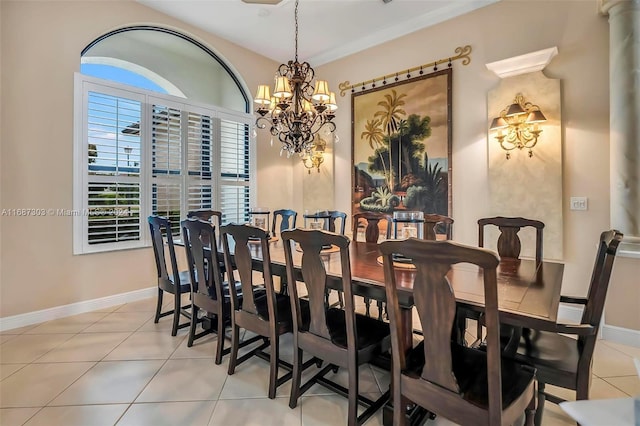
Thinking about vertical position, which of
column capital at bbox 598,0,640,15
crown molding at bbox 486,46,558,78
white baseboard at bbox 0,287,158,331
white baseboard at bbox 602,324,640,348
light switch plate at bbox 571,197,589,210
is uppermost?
column capital at bbox 598,0,640,15

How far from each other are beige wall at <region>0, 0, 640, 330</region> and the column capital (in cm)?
9

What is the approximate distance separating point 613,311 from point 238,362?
326cm

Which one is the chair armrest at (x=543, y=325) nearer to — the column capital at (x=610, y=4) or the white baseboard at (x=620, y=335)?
the white baseboard at (x=620, y=335)

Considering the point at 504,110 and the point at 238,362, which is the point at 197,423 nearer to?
the point at 238,362

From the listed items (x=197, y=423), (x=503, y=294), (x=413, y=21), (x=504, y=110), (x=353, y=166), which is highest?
(x=413, y=21)

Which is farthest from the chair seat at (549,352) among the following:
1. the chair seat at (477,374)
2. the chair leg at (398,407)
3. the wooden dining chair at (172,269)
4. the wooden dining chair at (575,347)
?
the wooden dining chair at (172,269)

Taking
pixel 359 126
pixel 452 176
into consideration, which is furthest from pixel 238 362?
pixel 359 126

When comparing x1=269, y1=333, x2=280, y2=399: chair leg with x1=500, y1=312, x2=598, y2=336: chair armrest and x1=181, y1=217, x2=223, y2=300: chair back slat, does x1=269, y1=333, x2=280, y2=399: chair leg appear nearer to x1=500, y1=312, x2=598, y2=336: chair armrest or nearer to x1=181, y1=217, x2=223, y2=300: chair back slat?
x1=181, y1=217, x2=223, y2=300: chair back slat

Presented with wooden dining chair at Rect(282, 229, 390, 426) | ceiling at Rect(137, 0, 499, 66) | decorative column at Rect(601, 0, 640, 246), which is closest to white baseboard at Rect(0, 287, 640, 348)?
decorative column at Rect(601, 0, 640, 246)

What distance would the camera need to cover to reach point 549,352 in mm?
1614

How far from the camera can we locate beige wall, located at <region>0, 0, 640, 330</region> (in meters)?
2.95

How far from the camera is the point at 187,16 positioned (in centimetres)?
400

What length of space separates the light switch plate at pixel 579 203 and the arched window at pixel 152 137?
4.07 m

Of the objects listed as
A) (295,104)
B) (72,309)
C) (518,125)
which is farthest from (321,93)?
(72,309)
